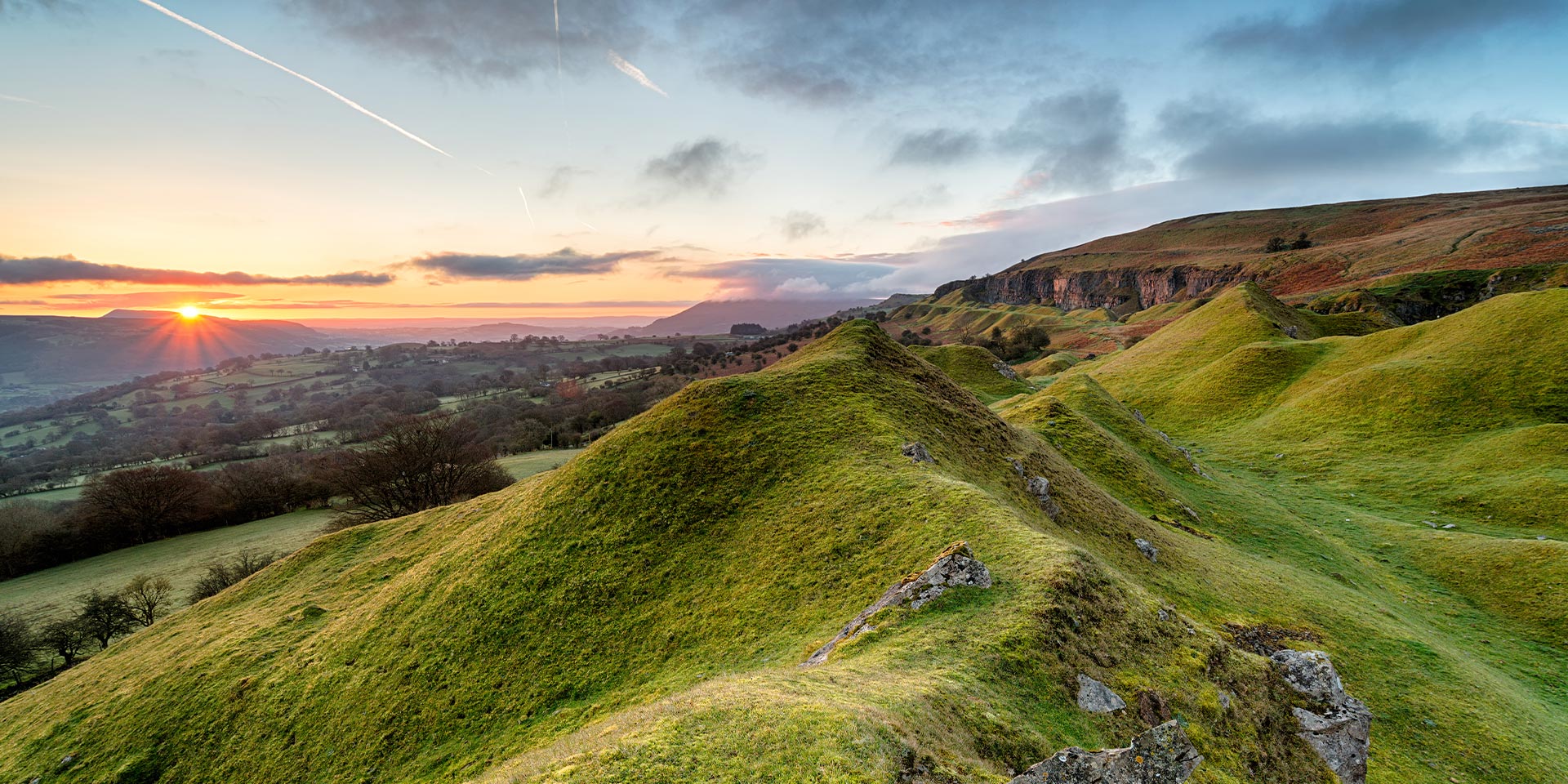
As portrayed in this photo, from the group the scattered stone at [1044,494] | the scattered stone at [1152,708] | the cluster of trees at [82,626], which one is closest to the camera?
the scattered stone at [1152,708]

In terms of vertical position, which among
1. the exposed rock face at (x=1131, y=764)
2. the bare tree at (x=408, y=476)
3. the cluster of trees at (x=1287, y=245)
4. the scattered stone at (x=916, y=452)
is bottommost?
the bare tree at (x=408, y=476)

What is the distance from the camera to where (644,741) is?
821 cm

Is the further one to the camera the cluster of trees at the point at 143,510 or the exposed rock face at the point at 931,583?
the cluster of trees at the point at 143,510

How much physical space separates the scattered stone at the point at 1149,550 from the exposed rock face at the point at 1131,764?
1233 cm

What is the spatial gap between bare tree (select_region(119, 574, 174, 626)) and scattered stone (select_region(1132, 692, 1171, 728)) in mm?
64511

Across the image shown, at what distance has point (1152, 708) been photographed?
33.7ft

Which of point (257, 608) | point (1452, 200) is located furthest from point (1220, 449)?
point (1452, 200)

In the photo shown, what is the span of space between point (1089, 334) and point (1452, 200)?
194 metres

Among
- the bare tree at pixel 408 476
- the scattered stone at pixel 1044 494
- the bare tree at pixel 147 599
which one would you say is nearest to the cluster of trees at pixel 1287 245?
the scattered stone at pixel 1044 494

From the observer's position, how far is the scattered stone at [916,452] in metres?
19.0

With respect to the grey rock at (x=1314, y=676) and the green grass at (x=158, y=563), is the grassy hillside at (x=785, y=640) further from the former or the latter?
the green grass at (x=158, y=563)

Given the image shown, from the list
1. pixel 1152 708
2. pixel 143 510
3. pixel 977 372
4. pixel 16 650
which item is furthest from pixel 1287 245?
pixel 143 510

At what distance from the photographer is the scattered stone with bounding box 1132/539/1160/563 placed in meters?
19.5

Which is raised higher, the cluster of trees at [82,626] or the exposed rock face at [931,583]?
the exposed rock face at [931,583]
